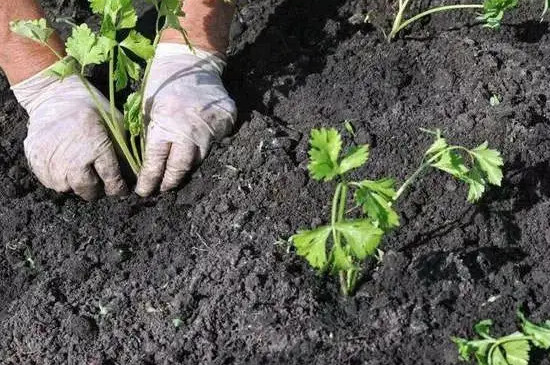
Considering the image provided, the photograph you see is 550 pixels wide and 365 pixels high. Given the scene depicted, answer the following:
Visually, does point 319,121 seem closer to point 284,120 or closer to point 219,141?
point 284,120

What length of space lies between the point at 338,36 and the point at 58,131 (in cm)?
109

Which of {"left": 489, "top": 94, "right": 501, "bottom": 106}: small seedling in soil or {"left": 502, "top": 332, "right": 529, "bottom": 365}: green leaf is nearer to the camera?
{"left": 502, "top": 332, "right": 529, "bottom": 365}: green leaf

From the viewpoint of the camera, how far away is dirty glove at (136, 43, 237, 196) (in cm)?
264

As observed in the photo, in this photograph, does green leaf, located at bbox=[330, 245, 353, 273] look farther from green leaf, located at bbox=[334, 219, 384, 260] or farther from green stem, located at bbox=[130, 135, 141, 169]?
green stem, located at bbox=[130, 135, 141, 169]

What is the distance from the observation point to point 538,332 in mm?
2004

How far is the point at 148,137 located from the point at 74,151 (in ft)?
0.78

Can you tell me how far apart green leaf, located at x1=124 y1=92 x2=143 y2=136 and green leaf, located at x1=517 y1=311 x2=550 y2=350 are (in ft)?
4.26

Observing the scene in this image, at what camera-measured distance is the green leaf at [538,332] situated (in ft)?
6.52

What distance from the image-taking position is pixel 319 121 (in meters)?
2.76

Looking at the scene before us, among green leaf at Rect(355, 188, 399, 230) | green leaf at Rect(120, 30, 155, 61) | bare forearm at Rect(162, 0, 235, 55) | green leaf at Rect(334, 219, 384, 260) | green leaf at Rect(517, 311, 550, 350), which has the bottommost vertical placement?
green leaf at Rect(517, 311, 550, 350)

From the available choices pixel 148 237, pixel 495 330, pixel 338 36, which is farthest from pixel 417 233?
pixel 338 36

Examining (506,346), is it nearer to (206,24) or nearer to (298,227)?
(298,227)

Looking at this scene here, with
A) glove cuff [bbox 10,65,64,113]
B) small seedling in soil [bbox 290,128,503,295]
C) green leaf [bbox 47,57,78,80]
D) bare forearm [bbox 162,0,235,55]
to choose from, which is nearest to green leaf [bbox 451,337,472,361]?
small seedling in soil [bbox 290,128,503,295]

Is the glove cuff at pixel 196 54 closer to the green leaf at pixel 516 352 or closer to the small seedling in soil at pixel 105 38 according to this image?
the small seedling in soil at pixel 105 38
